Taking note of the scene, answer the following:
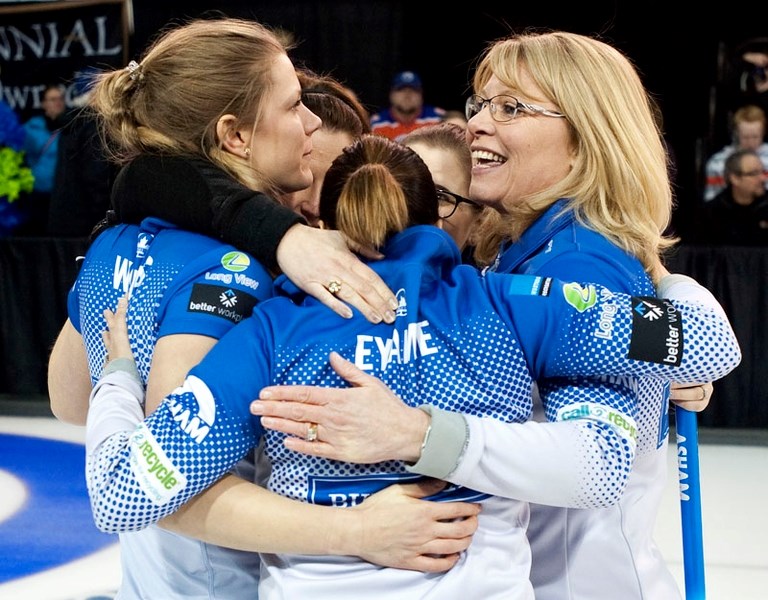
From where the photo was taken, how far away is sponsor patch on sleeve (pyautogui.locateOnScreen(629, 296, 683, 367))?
4.27 ft

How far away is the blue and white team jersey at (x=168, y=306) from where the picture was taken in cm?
140

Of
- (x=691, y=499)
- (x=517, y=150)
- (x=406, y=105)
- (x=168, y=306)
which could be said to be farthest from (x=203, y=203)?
(x=406, y=105)

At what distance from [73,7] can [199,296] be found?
603cm

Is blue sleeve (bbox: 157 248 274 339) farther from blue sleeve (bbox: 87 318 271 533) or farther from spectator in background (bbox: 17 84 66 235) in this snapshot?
spectator in background (bbox: 17 84 66 235)

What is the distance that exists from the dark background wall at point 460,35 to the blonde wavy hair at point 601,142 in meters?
5.38

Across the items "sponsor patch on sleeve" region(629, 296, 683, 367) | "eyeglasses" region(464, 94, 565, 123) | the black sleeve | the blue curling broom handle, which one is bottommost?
the blue curling broom handle

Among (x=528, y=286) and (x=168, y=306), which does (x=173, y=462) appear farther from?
(x=528, y=286)

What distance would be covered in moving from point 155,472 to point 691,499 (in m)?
1.07

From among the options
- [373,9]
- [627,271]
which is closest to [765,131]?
[373,9]

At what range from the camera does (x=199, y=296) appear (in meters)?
1.39

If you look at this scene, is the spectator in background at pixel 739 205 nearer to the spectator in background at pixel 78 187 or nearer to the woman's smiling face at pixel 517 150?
the spectator in background at pixel 78 187

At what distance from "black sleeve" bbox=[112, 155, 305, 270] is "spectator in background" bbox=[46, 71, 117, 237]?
4.40 meters

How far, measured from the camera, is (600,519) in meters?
1.56

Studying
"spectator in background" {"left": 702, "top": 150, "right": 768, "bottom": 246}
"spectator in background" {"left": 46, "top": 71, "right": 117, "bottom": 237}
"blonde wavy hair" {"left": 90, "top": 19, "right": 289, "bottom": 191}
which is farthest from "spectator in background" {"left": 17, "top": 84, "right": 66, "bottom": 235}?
"blonde wavy hair" {"left": 90, "top": 19, "right": 289, "bottom": 191}
